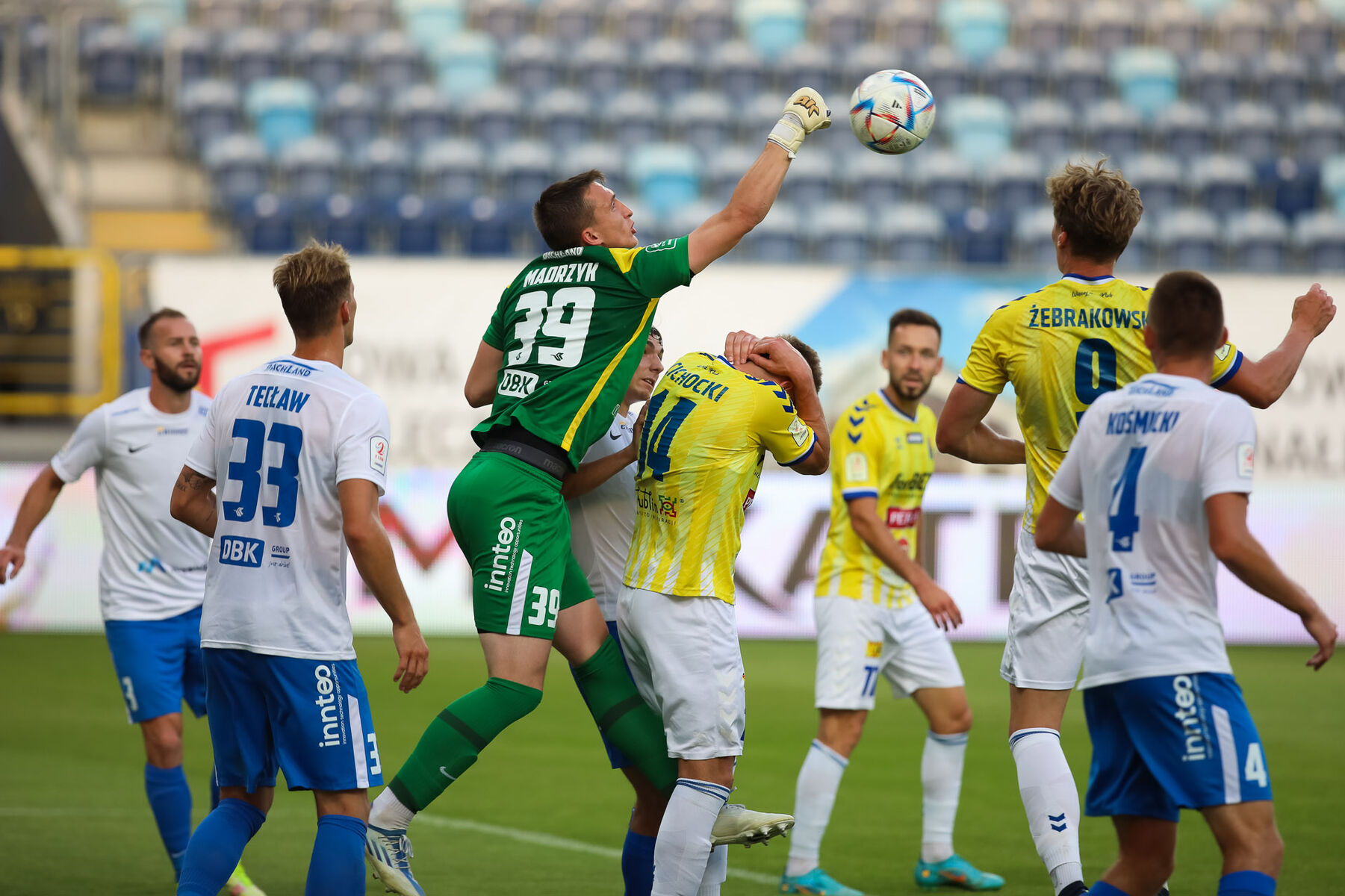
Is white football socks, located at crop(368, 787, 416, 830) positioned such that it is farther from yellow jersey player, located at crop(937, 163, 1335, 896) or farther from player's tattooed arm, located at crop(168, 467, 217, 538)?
yellow jersey player, located at crop(937, 163, 1335, 896)

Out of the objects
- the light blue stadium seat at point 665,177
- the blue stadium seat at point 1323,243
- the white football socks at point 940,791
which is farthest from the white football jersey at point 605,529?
the blue stadium seat at point 1323,243

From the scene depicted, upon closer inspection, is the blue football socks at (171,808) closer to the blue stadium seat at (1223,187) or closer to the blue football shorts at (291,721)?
the blue football shorts at (291,721)

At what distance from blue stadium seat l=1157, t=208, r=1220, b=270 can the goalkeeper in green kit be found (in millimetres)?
14566

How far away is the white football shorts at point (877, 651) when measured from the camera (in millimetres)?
6324

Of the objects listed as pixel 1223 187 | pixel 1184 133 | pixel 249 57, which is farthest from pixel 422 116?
pixel 1223 187

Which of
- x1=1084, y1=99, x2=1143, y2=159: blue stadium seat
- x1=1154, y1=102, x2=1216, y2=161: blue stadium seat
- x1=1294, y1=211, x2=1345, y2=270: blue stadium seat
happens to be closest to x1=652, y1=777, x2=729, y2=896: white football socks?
x1=1294, y1=211, x2=1345, y2=270: blue stadium seat

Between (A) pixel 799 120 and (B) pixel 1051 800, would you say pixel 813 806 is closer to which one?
(B) pixel 1051 800

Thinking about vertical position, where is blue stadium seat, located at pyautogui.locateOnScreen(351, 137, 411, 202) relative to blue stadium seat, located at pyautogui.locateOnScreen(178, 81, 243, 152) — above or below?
below

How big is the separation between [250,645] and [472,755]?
0.75 meters

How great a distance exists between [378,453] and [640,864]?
5.32 ft

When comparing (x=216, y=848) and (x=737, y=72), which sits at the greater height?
(x=737, y=72)

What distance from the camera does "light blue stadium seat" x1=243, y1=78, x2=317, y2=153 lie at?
19.8 metres

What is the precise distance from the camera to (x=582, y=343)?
15.0 ft

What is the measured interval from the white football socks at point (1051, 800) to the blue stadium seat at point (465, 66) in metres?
17.2
